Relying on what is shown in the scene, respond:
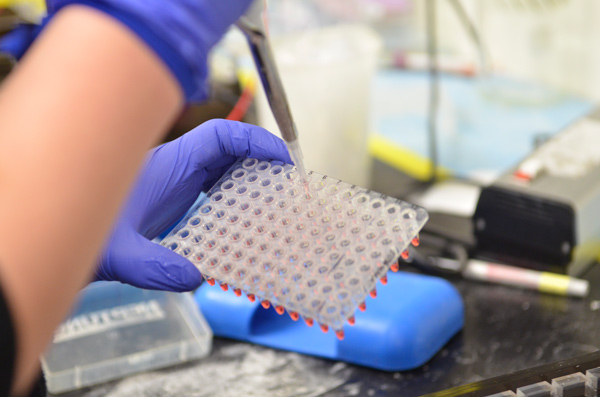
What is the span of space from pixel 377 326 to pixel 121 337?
331 mm

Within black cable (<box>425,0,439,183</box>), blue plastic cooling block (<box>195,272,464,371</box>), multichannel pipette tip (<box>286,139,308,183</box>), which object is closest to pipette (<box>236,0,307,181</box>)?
multichannel pipette tip (<box>286,139,308,183</box>)

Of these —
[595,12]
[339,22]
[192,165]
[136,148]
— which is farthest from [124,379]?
[339,22]

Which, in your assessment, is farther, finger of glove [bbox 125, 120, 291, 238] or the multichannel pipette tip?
finger of glove [bbox 125, 120, 291, 238]

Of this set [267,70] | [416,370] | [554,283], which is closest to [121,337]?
[416,370]

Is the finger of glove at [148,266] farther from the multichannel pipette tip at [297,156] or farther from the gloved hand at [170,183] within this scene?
the multichannel pipette tip at [297,156]

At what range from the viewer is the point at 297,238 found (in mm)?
581

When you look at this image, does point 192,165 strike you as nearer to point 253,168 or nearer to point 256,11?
point 253,168

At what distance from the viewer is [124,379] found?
0.76 m

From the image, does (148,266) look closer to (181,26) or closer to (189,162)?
(189,162)

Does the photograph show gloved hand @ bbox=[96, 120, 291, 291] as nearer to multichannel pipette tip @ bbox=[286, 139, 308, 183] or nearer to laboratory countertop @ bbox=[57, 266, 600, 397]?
multichannel pipette tip @ bbox=[286, 139, 308, 183]

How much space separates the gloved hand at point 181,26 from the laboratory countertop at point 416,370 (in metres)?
0.45

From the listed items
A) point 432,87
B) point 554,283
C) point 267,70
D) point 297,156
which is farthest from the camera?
point 432,87

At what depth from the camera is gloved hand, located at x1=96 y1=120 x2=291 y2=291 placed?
61 cm

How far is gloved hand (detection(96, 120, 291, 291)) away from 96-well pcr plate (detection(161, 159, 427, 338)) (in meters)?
0.02
